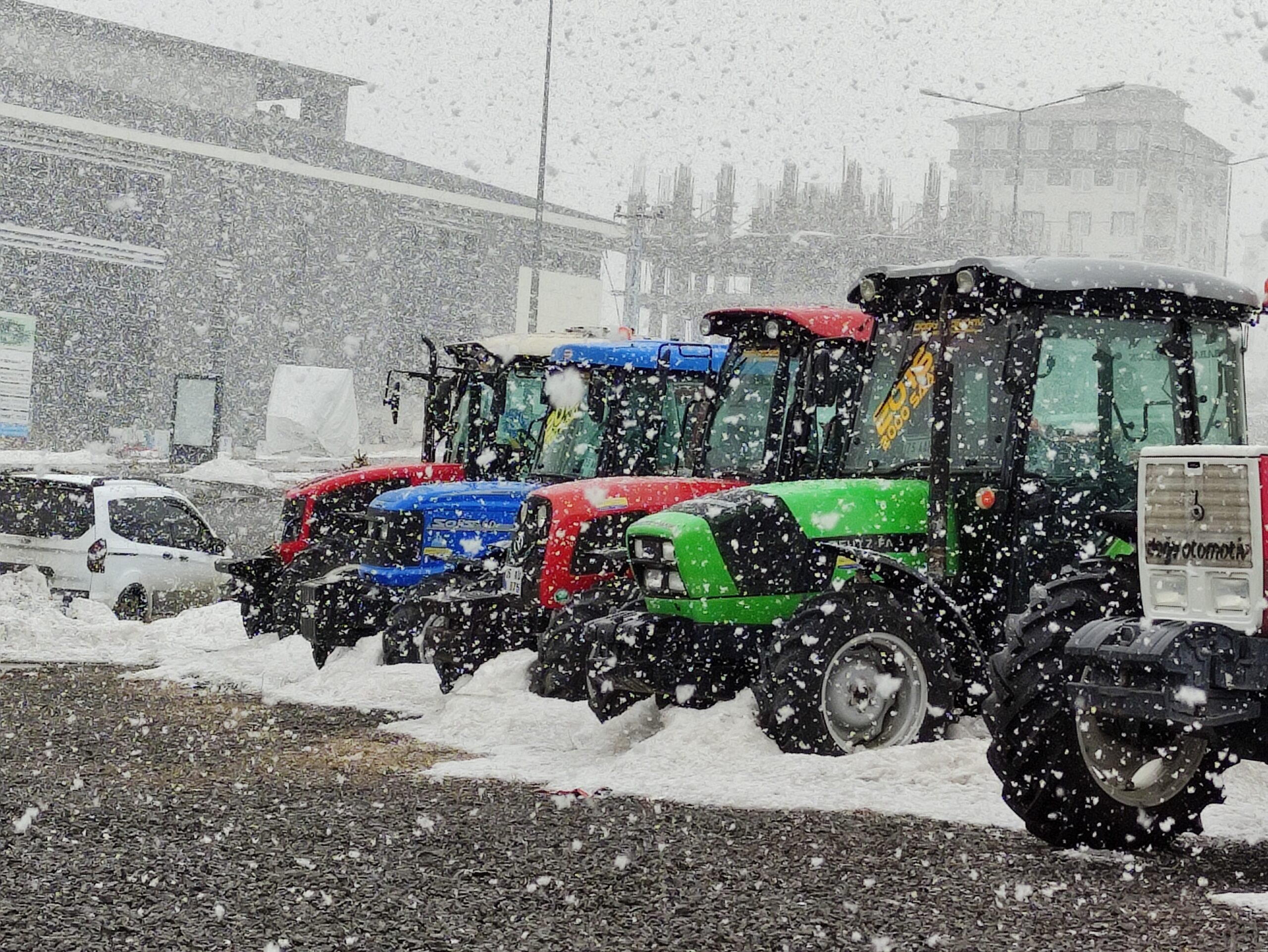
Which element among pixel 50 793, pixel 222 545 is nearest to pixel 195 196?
pixel 222 545

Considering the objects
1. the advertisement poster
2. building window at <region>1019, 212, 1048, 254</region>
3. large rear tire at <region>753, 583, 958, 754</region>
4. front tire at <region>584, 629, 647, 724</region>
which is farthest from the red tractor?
building window at <region>1019, 212, 1048, 254</region>

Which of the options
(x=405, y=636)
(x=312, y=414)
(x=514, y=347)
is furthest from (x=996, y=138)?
(x=405, y=636)

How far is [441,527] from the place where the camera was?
45.2 ft

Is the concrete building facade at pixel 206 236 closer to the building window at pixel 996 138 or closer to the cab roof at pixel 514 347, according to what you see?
the building window at pixel 996 138

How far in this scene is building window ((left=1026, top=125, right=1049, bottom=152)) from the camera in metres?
67.7

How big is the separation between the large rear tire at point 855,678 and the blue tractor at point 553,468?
4534 mm

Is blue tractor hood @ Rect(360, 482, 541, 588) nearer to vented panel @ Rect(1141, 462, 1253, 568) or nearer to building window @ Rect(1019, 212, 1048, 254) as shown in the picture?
vented panel @ Rect(1141, 462, 1253, 568)

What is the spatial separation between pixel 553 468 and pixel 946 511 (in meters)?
5.32

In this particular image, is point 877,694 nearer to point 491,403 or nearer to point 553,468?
point 553,468

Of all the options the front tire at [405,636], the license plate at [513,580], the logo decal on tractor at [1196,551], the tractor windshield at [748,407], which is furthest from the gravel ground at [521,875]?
the front tire at [405,636]

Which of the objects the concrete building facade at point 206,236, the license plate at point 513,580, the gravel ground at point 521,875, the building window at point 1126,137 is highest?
the building window at point 1126,137

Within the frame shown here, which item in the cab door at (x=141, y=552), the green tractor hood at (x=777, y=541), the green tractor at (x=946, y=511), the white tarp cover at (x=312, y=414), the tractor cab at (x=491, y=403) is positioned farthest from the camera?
the white tarp cover at (x=312, y=414)

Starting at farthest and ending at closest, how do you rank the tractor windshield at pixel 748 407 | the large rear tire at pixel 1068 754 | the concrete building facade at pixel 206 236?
the concrete building facade at pixel 206 236, the tractor windshield at pixel 748 407, the large rear tire at pixel 1068 754

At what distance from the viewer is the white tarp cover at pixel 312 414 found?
1797 inches
